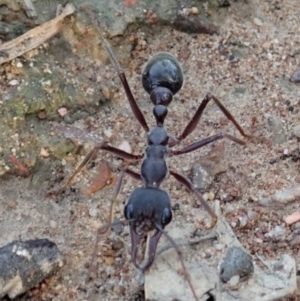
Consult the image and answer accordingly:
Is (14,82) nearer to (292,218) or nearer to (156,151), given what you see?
(156,151)

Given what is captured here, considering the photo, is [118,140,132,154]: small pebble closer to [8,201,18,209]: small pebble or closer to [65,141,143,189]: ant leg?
[65,141,143,189]: ant leg

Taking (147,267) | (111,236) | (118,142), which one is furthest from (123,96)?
(147,267)

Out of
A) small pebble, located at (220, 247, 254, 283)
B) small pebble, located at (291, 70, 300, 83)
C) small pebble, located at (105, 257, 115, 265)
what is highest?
small pebble, located at (105, 257, 115, 265)

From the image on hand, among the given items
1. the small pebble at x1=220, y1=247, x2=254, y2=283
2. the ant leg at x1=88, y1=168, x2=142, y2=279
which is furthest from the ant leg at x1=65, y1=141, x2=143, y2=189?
the small pebble at x1=220, y1=247, x2=254, y2=283

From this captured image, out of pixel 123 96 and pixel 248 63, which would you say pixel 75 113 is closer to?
pixel 123 96

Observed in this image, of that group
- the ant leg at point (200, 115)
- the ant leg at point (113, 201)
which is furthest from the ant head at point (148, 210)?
the ant leg at point (200, 115)

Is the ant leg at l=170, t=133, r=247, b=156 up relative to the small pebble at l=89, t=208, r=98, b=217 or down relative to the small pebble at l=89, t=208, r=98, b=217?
up

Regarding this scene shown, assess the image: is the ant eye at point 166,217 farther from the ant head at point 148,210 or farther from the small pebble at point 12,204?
the small pebble at point 12,204

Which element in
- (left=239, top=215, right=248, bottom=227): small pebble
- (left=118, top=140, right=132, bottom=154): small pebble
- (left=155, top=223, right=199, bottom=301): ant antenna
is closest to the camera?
(left=155, top=223, right=199, bottom=301): ant antenna

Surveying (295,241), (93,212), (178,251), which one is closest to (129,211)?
(178,251)
